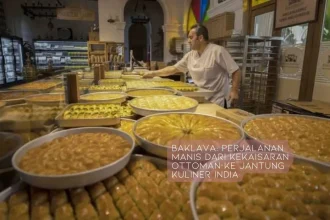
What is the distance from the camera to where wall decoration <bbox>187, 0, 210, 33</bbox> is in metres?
7.56

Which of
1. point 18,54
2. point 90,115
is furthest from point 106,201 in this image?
point 18,54

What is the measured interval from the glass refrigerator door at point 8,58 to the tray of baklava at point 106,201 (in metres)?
10.2

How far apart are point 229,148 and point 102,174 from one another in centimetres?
50

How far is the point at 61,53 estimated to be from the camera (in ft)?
34.6

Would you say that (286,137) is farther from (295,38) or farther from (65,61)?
(65,61)

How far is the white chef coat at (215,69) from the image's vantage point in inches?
110

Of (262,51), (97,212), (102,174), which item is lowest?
(97,212)

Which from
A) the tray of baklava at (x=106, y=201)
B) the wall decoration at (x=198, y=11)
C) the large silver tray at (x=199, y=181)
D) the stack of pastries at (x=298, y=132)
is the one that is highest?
the wall decoration at (x=198, y=11)

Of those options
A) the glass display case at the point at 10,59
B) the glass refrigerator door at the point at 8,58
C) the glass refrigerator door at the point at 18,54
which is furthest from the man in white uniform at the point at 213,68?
the glass refrigerator door at the point at 18,54

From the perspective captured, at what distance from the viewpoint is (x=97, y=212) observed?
73 centimetres

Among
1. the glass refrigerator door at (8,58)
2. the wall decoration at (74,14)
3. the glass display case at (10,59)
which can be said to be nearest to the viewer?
the wall decoration at (74,14)

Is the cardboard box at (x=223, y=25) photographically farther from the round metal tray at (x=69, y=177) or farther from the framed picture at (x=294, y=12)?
the round metal tray at (x=69, y=177)

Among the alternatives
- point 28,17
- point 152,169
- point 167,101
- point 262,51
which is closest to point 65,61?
point 28,17

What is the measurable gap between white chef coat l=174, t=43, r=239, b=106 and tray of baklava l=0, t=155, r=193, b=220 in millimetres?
2066
